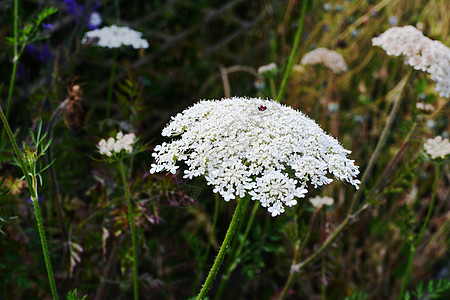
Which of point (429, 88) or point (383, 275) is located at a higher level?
point (429, 88)

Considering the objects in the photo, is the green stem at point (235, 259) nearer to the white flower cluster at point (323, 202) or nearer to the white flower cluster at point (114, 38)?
the white flower cluster at point (323, 202)

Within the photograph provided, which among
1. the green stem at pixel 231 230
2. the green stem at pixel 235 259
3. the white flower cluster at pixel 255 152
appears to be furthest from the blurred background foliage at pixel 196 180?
the green stem at pixel 231 230

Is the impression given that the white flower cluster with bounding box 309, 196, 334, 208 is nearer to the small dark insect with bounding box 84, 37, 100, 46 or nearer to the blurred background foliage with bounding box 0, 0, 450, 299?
the blurred background foliage with bounding box 0, 0, 450, 299

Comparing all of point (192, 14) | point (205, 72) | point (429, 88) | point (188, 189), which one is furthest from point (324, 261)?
point (192, 14)

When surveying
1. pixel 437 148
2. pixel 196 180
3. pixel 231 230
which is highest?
pixel 437 148

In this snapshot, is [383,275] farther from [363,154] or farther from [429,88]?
[429,88]

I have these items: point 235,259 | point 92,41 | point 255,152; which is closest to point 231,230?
point 255,152

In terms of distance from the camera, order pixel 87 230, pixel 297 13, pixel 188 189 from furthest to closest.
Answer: pixel 297 13, pixel 87 230, pixel 188 189

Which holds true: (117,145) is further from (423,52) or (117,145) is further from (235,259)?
(423,52)
